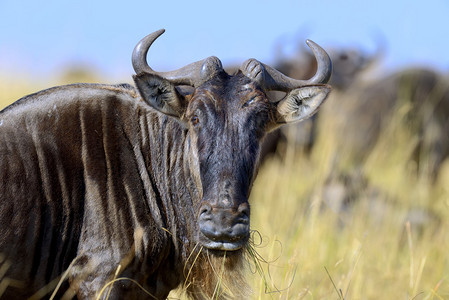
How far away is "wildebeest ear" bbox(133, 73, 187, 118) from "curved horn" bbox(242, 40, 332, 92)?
0.56 meters

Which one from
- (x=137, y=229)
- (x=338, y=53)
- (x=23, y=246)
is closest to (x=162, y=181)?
(x=137, y=229)

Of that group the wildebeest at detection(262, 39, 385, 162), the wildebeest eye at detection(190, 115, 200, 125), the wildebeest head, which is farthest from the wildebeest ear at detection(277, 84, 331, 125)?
the wildebeest at detection(262, 39, 385, 162)

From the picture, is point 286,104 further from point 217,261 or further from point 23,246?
point 23,246

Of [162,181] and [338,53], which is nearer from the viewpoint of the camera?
[162,181]

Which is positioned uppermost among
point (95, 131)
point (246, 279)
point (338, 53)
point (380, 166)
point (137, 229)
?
point (95, 131)

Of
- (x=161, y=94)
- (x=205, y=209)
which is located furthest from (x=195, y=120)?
(x=205, y=209)

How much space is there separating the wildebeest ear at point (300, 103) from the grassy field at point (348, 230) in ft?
2.41

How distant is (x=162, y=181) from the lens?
435 centimetres

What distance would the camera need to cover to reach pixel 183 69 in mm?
4406

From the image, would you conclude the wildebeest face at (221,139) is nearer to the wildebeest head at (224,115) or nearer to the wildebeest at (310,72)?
the wildebeest head at (224,115)

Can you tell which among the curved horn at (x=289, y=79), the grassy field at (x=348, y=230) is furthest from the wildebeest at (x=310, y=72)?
the curved horn at (x=289, y=79)

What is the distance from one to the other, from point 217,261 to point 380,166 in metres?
9.34

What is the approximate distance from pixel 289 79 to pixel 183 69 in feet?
2.73

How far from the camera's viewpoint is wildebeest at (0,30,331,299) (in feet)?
12.7
